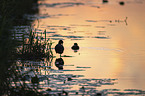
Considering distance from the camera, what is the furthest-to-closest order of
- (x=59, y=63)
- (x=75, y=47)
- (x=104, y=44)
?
1. (x=104, y=44)
2. (x=75, y=47)
3. (x=59, y=63)

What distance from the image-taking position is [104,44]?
17.8 meters

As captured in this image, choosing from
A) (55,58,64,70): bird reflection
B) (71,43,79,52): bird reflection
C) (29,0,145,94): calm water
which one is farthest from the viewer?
(71,43,79,52): bird reflection

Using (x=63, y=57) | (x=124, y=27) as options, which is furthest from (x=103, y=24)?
(x=63, y=57)

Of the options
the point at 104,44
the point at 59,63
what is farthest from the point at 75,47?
the point at 59,63

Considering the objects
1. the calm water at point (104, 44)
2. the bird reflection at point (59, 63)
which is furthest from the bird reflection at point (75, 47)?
the bird reflection at point (59, 63)

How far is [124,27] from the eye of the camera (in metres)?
23.9

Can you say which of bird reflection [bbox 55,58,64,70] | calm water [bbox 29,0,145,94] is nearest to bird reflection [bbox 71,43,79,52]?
calm water [bbox 29,0,145,94]

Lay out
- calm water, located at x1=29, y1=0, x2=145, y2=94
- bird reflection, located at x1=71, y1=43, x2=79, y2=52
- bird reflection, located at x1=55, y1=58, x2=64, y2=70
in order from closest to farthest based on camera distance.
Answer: calm water, located at x1=29, y1=0, x2=145, y2=94, bird reflection, located at x1=55, y1=58, x2=64, y2=70, bird reflection, located at x1=71, y1=43, x2=79, y2=52

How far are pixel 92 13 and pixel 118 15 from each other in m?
2.70

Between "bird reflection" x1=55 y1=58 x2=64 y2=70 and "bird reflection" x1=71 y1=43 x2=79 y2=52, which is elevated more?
"bird reflection" x1=71 y1=43 x2=79 y2=52

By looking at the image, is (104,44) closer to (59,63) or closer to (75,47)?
(75,47)

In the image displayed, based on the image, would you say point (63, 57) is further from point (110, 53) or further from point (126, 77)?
point (126, 77)

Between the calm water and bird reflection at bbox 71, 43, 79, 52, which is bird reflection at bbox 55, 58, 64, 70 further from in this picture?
bird reflection at bbox 71, 43, 79, 52

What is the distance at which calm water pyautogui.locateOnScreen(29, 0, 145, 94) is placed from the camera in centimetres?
1234
